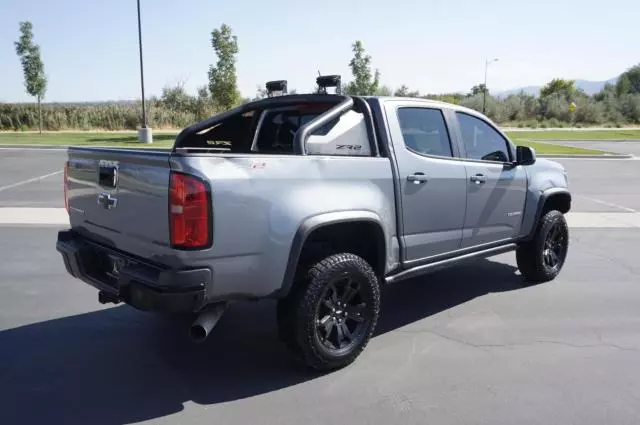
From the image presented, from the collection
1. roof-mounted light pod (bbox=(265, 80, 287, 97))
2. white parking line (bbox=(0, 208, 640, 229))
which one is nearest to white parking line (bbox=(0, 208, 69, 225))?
white parking line (bbox=(0, 208, 640, 229))

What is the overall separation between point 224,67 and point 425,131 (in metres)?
25.1

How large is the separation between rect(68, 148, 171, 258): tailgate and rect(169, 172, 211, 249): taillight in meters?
0.06

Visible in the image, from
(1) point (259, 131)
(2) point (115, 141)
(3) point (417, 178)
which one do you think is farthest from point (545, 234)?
(2) point (115, 141)

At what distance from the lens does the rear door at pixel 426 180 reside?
415 centimetres

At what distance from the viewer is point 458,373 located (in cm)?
374

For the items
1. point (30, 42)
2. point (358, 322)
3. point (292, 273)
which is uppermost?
point (30, 42)

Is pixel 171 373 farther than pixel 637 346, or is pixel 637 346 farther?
pixel 637 346

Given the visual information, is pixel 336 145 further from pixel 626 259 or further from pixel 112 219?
pixel 626 259

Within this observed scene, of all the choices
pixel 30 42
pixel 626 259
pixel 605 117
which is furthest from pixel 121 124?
pixel 605 117

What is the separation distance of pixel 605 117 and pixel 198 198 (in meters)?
54.1

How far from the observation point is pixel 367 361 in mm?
3936

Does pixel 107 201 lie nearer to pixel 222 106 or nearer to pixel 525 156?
pixel 525 156

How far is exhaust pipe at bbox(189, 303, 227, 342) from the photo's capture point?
125 inches

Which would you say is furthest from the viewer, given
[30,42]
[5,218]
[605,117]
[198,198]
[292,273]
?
[605,117]
